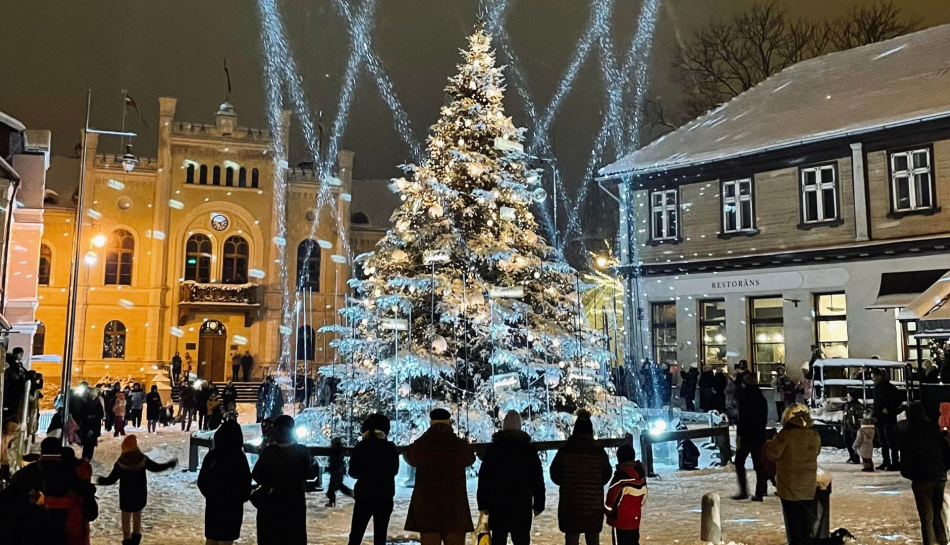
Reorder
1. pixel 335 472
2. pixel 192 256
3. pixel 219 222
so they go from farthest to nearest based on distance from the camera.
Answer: pixel 219 222 → pixel 192 256 → pixel 335 472

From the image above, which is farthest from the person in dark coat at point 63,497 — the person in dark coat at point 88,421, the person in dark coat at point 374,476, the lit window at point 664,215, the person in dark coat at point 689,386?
the lit window at point 664,215

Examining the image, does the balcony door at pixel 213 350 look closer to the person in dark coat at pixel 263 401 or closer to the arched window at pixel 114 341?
the arched window at pixel 114 341

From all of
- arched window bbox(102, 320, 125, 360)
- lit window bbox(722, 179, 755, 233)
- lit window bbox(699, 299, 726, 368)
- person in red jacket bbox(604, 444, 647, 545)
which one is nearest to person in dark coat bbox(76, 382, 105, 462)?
person in red jacket bbox(604, 444, 647, 545)

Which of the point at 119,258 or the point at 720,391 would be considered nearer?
the point at 720,391

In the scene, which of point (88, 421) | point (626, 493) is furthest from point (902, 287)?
point (88, 421)

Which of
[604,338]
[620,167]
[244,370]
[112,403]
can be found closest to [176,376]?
[244,370]

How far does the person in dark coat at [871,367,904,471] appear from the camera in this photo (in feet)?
46.0

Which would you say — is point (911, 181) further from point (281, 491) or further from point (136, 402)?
point (136, 402)

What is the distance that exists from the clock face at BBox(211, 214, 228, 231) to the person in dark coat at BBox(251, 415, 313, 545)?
127 feet

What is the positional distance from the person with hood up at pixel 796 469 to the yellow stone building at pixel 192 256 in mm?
35272

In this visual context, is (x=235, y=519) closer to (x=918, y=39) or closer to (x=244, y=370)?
(x=918, y=39)

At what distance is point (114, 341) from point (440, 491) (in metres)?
38.4

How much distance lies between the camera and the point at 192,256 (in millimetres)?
43281

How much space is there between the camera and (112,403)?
75.1ft
